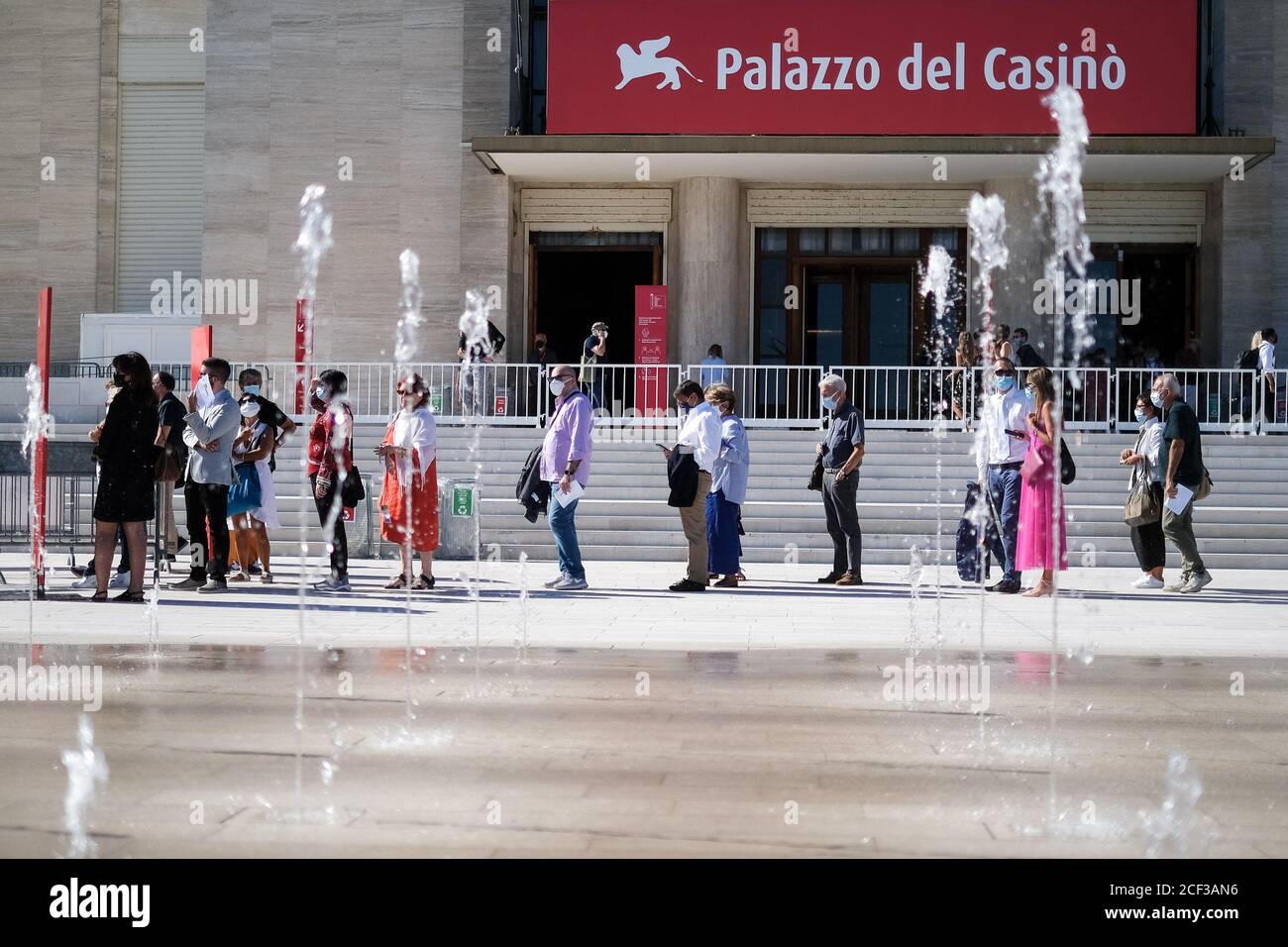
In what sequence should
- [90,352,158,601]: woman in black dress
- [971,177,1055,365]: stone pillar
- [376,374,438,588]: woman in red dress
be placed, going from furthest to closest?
[971,177,1055,365]: stone pillar < [376,374,438,588]: woman in red dress < [90,352,158,601]: woman in black dress

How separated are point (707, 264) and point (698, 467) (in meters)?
13.3

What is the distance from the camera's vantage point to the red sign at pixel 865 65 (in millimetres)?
25375

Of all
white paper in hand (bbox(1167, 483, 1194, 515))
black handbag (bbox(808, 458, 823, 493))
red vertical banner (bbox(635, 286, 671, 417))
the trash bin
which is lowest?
the trash bin

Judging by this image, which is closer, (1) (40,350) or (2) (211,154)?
(1) (40,350)

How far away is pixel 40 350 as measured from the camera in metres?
13.4

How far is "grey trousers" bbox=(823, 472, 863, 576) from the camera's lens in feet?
49.3

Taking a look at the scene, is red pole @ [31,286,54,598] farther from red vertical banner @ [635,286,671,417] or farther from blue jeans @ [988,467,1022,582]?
red vertical banner @ [635,286,671,417]

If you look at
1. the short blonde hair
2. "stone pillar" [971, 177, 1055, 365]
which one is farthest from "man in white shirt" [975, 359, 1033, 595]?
"stone pillar" [971, 177, 1055, 365]

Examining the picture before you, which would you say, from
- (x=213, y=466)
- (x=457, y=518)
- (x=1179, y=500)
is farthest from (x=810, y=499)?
(x=213, y=466)

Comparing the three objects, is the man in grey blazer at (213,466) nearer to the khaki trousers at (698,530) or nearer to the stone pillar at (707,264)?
the khaki trousers at (698,530)

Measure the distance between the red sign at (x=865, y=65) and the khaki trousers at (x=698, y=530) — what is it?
12615 mm
